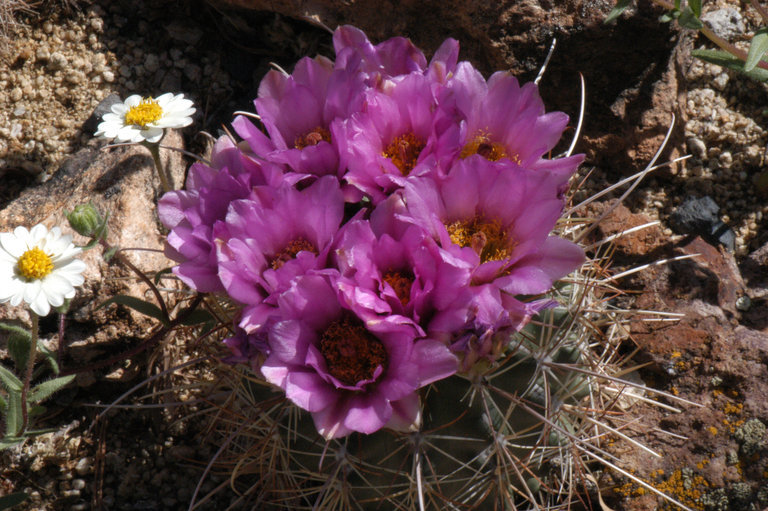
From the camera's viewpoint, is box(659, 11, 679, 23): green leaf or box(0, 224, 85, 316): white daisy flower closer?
box(0, 224, 85, 316): white daisy flower

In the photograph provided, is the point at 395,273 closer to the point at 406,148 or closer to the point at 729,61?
the point at 406,148

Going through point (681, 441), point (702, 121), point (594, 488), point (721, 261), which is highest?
point (702, 121)

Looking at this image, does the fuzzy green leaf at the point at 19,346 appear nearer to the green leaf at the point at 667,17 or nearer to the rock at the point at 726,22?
the green leaf at the point at 667,17

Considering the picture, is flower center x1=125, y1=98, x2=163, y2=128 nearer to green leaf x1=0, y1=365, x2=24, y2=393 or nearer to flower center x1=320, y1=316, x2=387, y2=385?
green leaf x1=0, y1=365, x2=24, y2=393

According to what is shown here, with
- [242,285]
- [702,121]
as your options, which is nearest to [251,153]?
[242,285]

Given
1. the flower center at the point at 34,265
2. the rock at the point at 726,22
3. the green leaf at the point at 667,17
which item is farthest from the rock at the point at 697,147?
the flower center at the point at 34,265

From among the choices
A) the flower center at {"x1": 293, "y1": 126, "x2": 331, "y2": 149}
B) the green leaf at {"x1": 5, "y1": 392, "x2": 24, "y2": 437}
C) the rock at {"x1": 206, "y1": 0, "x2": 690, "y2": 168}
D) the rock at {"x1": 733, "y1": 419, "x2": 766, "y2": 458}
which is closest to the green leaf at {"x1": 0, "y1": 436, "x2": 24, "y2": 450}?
the green leaf at {"x1": 5, "y1": 392, "x2": 24, "y2": 437}

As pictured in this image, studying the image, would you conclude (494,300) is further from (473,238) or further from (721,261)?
(721,261)
